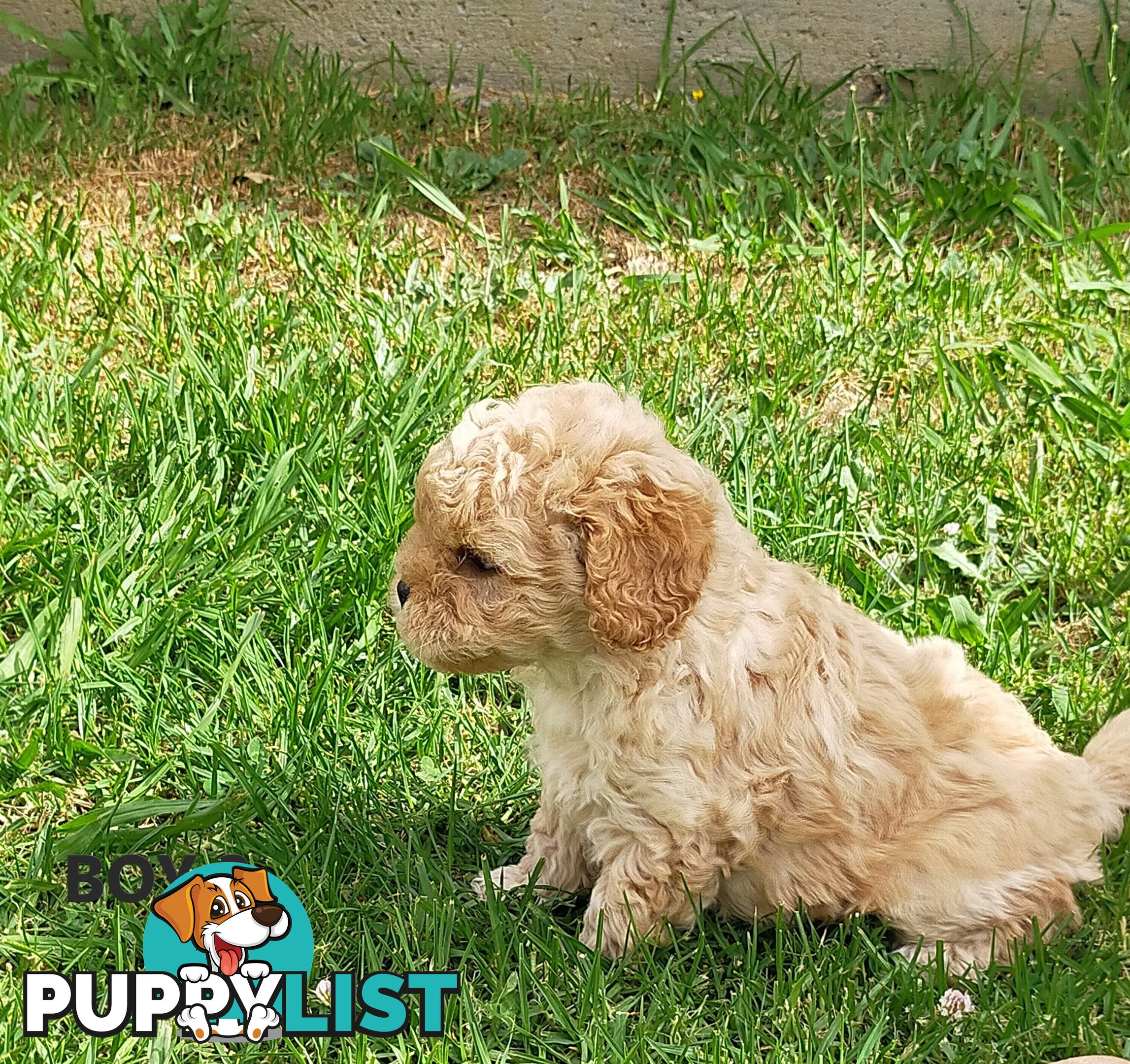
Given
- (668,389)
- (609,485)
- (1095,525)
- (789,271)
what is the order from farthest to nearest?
(789,271) → (668,389) → (1095,525) → (609,485)

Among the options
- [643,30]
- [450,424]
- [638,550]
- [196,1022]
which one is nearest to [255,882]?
[196,1022]

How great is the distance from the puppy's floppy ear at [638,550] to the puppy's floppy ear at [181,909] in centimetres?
109

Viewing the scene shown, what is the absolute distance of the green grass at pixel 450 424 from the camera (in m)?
2.90

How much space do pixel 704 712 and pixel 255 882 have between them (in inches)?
42.3

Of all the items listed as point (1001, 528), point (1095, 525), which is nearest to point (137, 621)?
point (1001, 528)

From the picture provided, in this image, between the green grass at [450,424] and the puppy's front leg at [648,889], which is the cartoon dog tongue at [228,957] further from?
the puppy's front leg at [648,889]

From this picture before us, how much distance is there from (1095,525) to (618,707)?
2058mm

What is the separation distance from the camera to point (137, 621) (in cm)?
353

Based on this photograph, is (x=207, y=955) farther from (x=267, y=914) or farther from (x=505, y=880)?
(x=505, y=880)

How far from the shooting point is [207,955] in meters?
2.80

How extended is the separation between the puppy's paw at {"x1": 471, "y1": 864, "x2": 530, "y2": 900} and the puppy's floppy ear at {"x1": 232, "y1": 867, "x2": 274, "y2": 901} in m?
0.48

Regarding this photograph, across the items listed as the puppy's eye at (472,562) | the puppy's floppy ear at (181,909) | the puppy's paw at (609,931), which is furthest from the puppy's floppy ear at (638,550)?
the puppy's floppy ear at (181,909)

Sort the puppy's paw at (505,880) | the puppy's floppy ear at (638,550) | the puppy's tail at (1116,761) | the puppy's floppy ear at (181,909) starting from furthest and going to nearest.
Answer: the puppy's paw at (505,880) < the puppy's tail at (1116,761) < the puppy's floppy ear at (181,909) < the puppy's floppy ear at (638,550)

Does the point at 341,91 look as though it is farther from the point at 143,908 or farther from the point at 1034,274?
the point at 143,908
